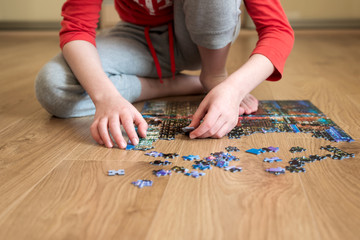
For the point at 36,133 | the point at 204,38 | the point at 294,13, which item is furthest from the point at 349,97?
the point at 294,13

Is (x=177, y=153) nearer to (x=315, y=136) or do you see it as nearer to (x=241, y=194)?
(x=241, y=194)

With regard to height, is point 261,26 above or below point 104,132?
above

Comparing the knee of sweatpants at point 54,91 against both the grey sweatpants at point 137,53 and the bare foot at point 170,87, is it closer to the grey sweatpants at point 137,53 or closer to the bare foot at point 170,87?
the grey sweatpants at point 137,53

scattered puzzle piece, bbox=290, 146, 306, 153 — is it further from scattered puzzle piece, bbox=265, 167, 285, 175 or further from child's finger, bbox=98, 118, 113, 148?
child's finger, bbox=98, 118, 113, 148

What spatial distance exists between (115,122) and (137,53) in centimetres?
57

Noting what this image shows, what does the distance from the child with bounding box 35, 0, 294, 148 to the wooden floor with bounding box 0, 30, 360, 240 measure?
7 centimetres

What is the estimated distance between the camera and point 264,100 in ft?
4.95

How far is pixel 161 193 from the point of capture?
0.79 metres

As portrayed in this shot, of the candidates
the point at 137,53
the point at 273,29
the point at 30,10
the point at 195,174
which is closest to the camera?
the point at 195,174

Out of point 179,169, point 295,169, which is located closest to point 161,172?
point 179,169

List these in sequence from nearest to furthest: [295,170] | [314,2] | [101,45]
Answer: [295,170]
[101,45]
[314,2]

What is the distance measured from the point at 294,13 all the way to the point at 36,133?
3.80 m

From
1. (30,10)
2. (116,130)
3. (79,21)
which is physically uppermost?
(79,21)

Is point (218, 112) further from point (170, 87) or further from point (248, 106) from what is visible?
point (170, 87)
